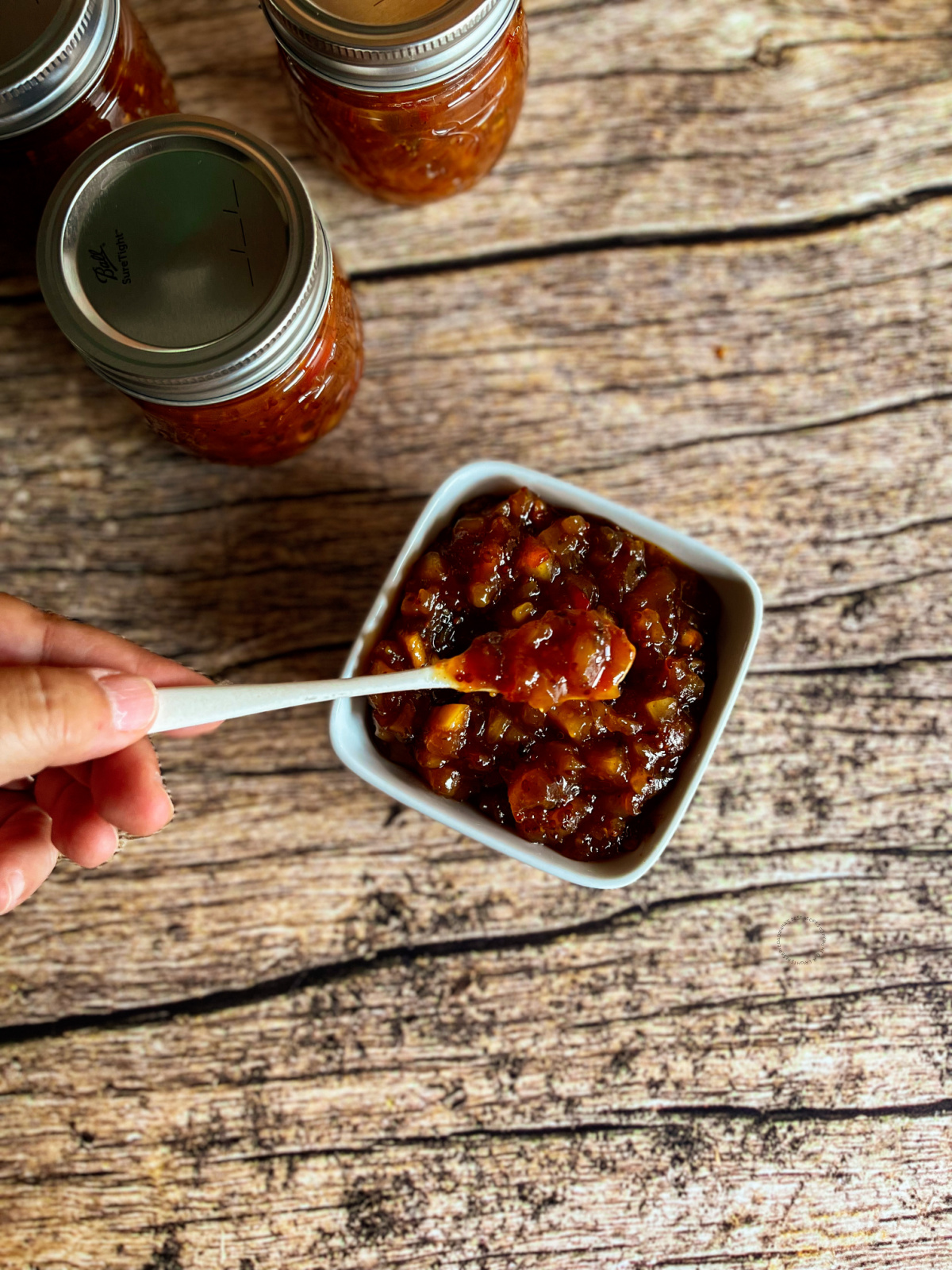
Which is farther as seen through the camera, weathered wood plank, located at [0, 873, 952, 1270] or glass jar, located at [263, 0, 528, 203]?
weathered wood plank, located at [0, 873, 952, 1270]

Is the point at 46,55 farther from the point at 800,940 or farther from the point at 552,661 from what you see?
the point at 800,940

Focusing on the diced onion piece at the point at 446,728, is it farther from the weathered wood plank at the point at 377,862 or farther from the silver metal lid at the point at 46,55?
the silver metal lid at the point at 46,55

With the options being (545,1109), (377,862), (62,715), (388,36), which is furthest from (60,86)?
(545,1109)

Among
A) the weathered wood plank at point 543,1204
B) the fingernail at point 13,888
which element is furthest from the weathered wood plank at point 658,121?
the weathered wood plank at point 543,1204

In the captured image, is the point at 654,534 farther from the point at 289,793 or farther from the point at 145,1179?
the point at 145,1179

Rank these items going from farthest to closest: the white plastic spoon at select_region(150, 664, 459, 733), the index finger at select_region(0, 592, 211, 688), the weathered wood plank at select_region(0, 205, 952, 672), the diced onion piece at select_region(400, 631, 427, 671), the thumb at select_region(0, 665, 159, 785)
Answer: the weathered wood plank at select_region(0, 205, 952, 672)
the index finger at select_region(0, 592, 211, 688)
the diced onion piece at select_region(400, 631, 427, 671)
the white plastic spoon at select_region(150, 664, 459, 733)
the thumb at select_region(0, 665, 159, 785)

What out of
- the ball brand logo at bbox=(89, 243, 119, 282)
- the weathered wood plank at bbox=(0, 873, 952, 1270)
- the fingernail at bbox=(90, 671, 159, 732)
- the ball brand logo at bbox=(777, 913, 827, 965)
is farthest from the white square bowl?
the ball brand logo at bbox=(89, 243, 119, 282)

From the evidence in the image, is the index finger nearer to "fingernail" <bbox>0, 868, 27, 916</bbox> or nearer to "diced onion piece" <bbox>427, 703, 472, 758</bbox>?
"fingernail" <bbox>0, 868, 27, 916</bbox>

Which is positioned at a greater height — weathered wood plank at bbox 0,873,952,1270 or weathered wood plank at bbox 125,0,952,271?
weathered wood plank at bbox 125,0,952,271
